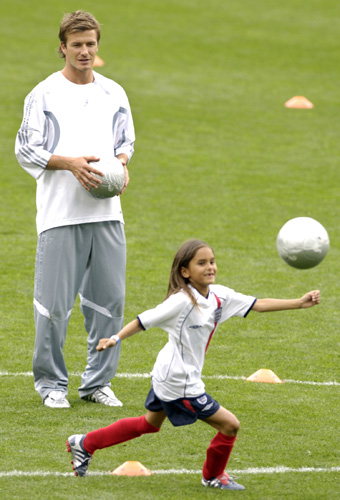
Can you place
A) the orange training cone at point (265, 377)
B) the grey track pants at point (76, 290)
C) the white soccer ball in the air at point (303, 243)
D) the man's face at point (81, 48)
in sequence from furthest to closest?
the orange training cone at point (265, 377) → the grey track pants at point (76, 290) → the man's face at point (81, 48) → the white soccer ball in the air at point (303, 243)

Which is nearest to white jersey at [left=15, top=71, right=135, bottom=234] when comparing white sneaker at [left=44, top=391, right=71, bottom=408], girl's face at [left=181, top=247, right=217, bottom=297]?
white sneaker at [left=44, top=391, right=71, bottom=408]

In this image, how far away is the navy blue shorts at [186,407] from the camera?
568cm

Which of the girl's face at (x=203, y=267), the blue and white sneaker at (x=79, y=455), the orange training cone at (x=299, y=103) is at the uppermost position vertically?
the orange training cone at (x=299, y=103)

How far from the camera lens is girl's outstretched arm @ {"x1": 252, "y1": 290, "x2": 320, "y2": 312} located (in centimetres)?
568

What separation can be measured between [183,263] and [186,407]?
827 mm

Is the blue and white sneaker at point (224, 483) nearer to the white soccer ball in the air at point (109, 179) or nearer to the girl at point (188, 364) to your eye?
the girl at point (188, 364)

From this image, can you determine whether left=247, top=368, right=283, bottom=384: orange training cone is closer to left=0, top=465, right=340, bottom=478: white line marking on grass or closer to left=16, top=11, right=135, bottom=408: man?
left=16, top=11, right=135, bottom=408: man

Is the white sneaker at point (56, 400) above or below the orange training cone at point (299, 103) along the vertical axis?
below

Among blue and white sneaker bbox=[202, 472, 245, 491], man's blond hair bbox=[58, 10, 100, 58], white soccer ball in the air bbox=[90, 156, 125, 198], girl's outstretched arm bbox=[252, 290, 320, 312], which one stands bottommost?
blue and white sneaker bbox=[202, 472, 245, 491]

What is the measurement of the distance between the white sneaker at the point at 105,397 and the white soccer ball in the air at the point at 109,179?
1452mm

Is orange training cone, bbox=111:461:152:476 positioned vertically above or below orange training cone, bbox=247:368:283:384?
below

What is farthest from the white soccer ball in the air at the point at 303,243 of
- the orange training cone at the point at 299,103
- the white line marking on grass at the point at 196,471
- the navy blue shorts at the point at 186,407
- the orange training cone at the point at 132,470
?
the orange training cone at the point at 299,103

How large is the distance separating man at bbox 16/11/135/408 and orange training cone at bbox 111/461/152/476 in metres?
1.30

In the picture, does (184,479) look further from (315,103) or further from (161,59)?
(161,59)
